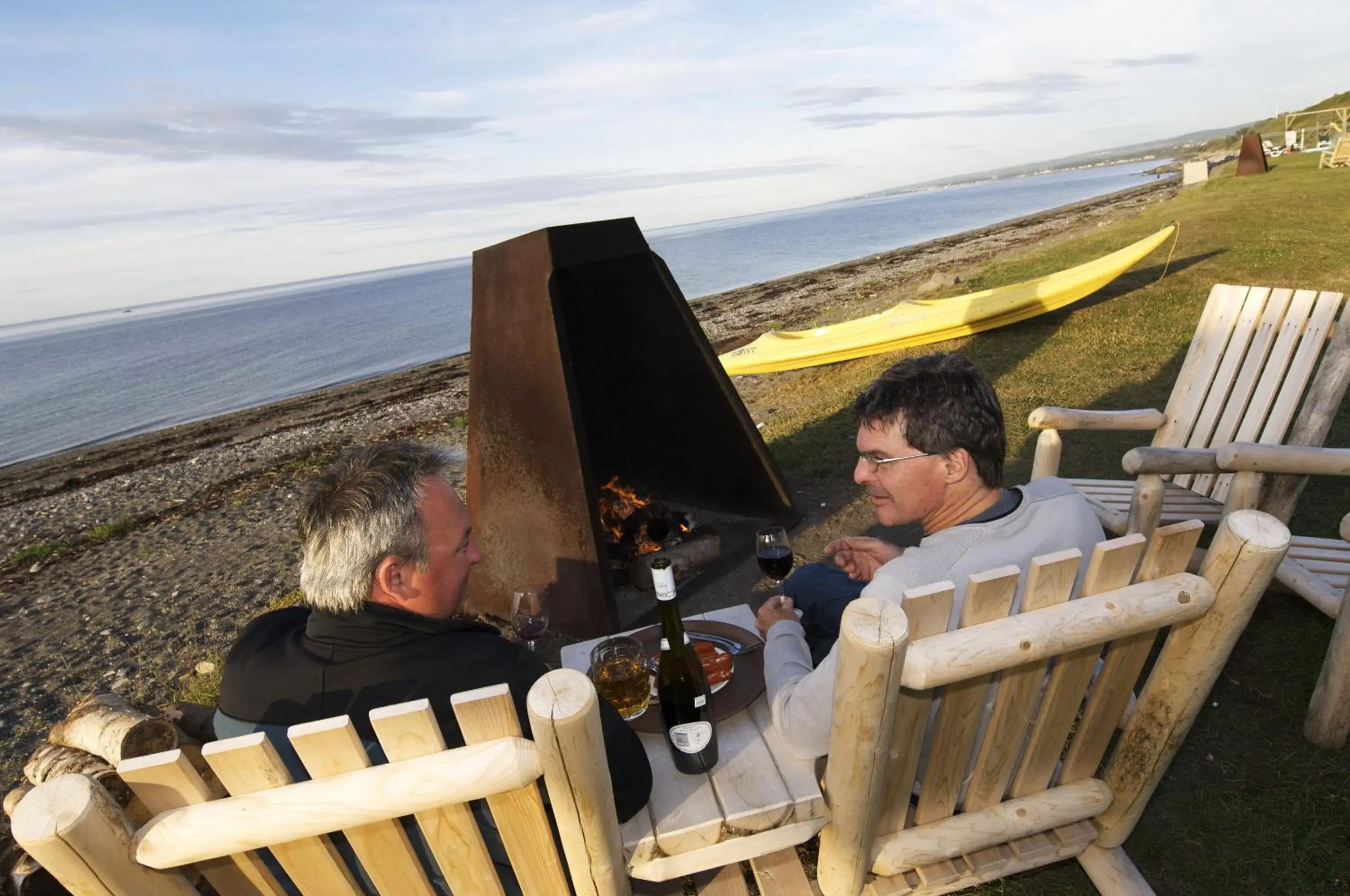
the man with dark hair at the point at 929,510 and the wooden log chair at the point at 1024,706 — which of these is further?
the man with dark hair at the point at 929,510

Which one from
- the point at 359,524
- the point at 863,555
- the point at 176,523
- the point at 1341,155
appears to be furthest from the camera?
the point at 1341,155

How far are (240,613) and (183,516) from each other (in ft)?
15.2

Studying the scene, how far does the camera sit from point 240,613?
6.14m

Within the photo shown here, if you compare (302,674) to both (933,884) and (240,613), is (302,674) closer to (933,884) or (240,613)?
(933,884)

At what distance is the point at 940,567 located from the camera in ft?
6.50

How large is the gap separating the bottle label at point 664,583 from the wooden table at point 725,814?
563mm

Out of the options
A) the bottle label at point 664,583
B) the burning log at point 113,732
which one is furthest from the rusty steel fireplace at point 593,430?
the bottle label at point 664,583

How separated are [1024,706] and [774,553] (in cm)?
127

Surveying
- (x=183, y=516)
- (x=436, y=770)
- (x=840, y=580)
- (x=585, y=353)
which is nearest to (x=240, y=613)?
(x=585, y=353)

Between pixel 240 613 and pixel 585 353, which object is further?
pixel 240 613

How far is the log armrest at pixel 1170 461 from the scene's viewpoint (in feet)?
10.9

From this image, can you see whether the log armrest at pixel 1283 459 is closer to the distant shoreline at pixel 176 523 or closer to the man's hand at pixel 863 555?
the man's hand at pixel 863 555

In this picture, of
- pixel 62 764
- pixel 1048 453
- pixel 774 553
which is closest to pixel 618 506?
pixel 774 553

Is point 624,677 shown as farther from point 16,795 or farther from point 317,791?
point 16,795
